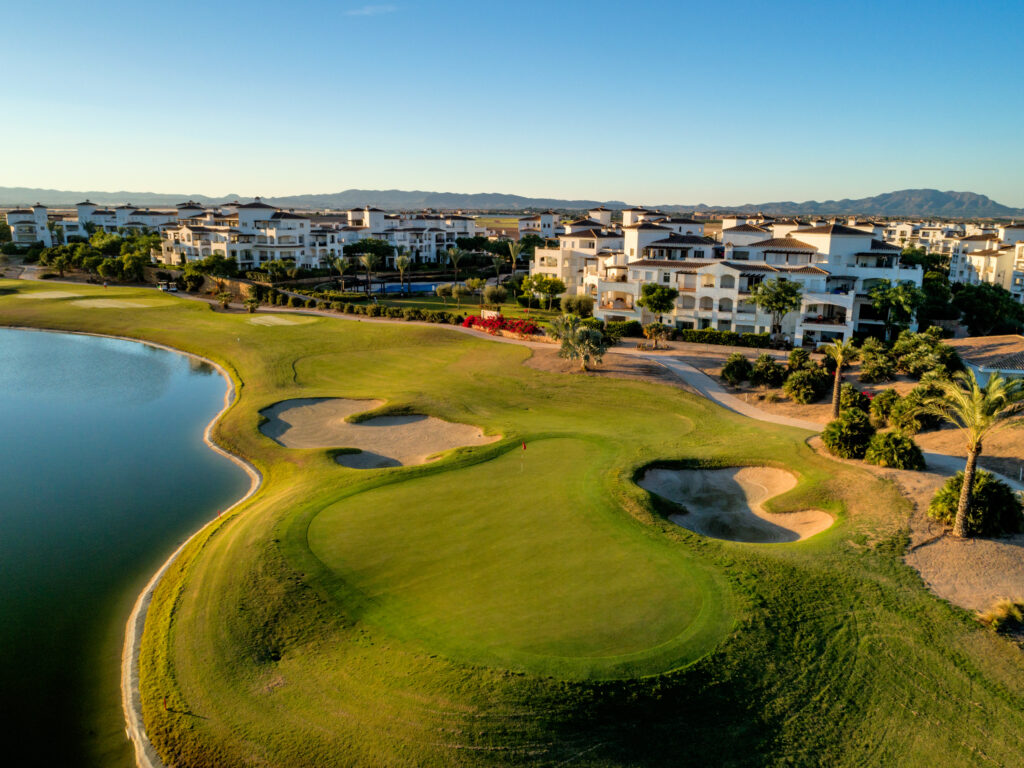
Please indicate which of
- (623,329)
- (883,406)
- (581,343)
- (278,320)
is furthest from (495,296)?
(883,406)

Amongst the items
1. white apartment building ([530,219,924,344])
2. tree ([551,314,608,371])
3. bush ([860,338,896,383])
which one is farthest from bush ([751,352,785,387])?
white apartment building ([530,219,924,344])

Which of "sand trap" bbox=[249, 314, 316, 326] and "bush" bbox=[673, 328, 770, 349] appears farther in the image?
"sand trap" bbox=[249, 314, 316, 326]

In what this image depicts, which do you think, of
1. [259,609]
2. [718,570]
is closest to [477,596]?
[259,609]

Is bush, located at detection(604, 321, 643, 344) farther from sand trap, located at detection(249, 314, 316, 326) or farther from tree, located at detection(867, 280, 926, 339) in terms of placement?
sand trap, located at detection(249, 314, 316, 326)

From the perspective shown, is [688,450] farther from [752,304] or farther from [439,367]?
[752,304]

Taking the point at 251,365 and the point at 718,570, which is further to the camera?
the point at 251,365
